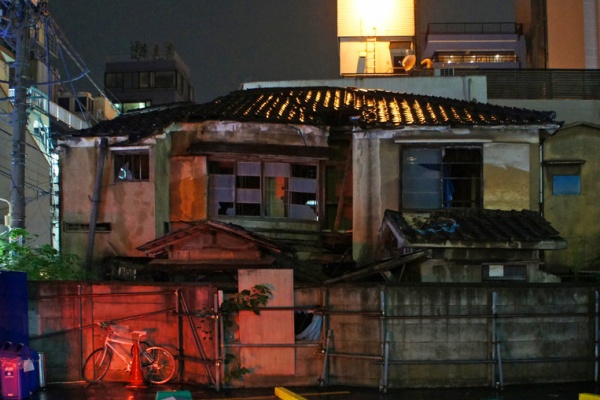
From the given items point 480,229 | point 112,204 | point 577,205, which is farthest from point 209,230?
point 577,205

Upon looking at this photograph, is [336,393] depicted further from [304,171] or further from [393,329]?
[304,171]

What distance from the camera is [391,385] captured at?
15.8 meters

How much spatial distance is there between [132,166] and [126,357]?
7461 mm

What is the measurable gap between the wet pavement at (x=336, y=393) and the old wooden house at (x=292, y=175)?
18.9 ft

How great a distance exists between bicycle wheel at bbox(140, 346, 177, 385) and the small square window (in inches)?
553

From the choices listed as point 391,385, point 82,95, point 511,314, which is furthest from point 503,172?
point 82,95

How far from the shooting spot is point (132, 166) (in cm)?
2231

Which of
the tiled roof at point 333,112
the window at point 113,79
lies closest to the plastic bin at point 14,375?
the tiled roof at point 333,112

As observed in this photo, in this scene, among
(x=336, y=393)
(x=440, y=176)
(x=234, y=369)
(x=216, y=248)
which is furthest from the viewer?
(x=440, y=176)

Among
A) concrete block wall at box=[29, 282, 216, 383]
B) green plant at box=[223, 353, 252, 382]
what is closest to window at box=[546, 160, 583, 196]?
green plant at box=[223, 353, 252, 382]

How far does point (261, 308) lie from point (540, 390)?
254 inches

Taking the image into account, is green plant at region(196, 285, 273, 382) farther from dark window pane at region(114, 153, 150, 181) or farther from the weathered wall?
dark window pane at region(114, 153, 150, 181)

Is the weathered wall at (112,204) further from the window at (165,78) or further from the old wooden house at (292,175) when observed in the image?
the window at (165,78)

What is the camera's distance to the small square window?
23578 mm
